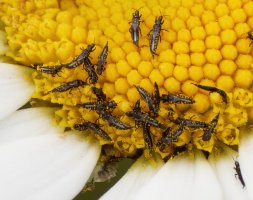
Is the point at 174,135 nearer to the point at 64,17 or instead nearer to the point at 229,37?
the point at 229,37

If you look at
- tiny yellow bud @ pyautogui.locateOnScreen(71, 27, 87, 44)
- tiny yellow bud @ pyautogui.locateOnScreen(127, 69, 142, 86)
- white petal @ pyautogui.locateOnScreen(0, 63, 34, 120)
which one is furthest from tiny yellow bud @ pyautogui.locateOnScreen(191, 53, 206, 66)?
white petal @ pyautogui.locateOnScreen(0, 63, 34, 120)

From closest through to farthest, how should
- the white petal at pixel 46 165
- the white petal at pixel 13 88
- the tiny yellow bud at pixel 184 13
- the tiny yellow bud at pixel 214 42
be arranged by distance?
the white petal at pixel 46 165 → the tiny yellow bud at pixel 214 42 → the tiny yellow bud at pixel 184 13 → the white petal at pixel 13 88

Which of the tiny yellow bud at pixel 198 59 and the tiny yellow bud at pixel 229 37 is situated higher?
the tiny yellow bud at pixel 229 37

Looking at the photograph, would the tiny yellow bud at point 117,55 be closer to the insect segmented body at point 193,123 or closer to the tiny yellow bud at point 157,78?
the tiny yellow bud at point 157,78

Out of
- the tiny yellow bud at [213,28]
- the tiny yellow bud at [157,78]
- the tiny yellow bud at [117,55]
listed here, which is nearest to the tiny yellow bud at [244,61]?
the tiny yellow bud at [213,28]

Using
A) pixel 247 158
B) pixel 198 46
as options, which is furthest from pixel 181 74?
pixel 247 158

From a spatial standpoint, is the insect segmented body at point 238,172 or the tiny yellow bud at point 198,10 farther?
the tiny yellow bud at point 198,10
